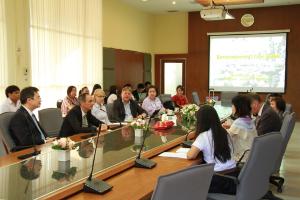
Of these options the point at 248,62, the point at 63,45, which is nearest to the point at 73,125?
the point at 63,45

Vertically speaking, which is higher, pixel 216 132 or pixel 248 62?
pixel 248 62

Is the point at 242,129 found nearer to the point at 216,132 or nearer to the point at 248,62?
the point at 216,132

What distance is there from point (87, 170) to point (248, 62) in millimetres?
9959

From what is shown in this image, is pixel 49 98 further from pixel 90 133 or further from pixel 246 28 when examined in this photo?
pixel 246 28

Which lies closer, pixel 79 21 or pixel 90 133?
pixel 90 133

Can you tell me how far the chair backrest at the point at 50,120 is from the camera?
15.8 ft

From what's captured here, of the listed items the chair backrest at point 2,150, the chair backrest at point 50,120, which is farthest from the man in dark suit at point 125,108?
the chair backrest at point 2,150

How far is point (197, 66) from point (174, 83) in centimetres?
106

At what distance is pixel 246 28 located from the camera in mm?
11461

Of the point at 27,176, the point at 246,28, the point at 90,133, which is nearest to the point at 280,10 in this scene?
the point at 246,28

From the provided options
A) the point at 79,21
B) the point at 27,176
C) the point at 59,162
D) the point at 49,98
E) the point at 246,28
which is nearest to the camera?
the point at 27,176

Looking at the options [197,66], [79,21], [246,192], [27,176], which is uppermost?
[79,21]

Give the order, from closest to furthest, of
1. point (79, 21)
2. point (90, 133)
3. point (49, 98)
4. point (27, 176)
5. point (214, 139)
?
point (27, 176), point (214, 139), point (90, 133), point (49, 98), point (79, 21)

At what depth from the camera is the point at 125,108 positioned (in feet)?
19.7
